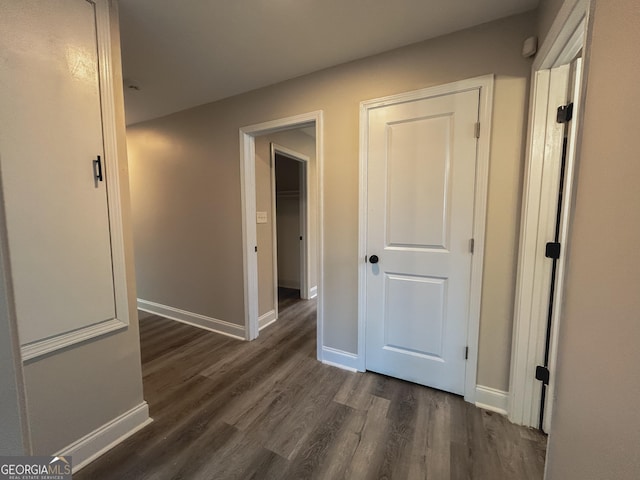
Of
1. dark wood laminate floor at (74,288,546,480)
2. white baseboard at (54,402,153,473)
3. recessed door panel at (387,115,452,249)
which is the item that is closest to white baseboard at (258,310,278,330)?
dark wood laminate floor at (74,288,546,480)

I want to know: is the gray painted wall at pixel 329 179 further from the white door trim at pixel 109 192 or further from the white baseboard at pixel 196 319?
the white door trim at pixel 109 192

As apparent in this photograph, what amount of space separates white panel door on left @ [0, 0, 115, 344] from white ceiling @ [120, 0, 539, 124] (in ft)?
1.36

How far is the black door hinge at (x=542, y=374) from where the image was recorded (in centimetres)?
147

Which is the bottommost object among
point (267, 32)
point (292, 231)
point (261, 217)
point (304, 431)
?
point (304, 431)

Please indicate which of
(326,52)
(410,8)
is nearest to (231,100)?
(326,52)

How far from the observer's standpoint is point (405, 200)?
1.85m

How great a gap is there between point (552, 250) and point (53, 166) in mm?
2502

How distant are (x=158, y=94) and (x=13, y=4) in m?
1.43

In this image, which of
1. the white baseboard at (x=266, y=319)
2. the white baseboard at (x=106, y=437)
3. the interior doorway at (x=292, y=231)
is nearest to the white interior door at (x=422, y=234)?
the white baseboard at (x=266, y=319)

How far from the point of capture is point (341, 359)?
87.1 inches

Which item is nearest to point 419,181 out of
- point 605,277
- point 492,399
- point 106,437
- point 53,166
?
point 605,277

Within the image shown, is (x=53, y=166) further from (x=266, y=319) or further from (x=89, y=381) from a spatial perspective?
(x=266, y=319)

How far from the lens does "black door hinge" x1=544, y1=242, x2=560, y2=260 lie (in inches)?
54.9

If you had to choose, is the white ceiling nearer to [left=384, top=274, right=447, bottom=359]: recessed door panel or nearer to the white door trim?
the white door trim
